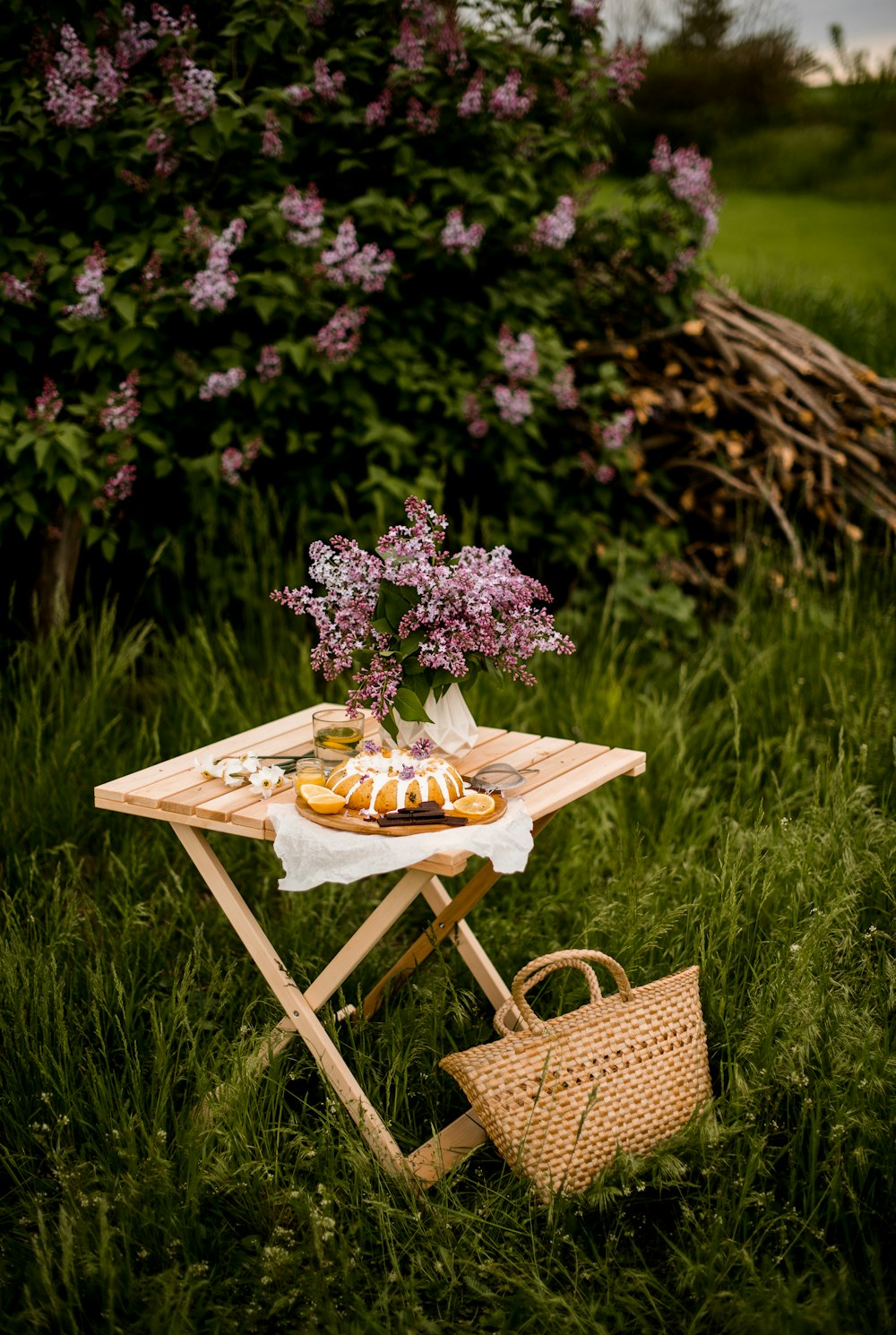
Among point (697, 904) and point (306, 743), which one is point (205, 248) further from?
point (697, 904)

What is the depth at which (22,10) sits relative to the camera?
3758mm

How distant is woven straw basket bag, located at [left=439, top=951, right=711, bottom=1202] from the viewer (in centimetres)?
Answer: 230

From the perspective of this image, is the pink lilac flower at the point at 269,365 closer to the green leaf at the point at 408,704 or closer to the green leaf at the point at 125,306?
the green leaf at the point at 125,306

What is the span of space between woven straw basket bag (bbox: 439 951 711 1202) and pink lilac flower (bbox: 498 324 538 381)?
2.56 metres

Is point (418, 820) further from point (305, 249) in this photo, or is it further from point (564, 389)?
point (564, 389)

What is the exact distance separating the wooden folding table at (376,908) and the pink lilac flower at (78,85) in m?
2.23

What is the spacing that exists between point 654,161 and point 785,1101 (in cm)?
366

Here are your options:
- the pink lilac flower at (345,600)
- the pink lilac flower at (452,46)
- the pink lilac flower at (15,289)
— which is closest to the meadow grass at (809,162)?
the pink lilac flower at (452,46)

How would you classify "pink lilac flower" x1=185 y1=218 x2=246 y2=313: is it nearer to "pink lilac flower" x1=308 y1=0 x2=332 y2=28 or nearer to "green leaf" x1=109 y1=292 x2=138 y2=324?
"green leaf" x1=109 y1=292 x2=138 y2=324

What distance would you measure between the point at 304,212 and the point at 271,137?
264mm

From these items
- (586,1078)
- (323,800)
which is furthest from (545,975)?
(323,800)

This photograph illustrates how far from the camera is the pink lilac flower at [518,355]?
14.5 ft

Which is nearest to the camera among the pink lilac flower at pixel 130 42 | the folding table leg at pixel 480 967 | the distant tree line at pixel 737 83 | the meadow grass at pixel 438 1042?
the meadow grass at pixel 438 1042

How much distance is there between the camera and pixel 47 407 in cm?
379
